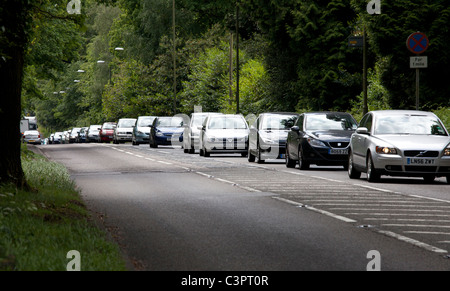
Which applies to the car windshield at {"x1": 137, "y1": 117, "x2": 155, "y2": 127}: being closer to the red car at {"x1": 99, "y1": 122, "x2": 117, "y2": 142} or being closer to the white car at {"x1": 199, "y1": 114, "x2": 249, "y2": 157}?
the red car at {"x1": 99, "y1": 122, "x2": 117, "y2": 142}

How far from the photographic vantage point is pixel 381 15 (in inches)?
1275

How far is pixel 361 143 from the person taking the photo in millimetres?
20344

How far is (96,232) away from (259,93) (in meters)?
47.5

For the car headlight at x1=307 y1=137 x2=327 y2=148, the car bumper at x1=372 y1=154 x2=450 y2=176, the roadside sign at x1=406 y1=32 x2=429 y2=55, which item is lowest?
the car bumper at x1=372 y1=154 x2=450 y2=176

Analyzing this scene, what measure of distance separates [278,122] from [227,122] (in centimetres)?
565

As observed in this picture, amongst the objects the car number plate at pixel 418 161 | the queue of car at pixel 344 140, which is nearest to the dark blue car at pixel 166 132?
the queue of car at pixel 344 140

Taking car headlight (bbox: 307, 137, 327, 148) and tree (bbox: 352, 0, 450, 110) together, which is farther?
tree (bbox: 352, 0, 450, 110)

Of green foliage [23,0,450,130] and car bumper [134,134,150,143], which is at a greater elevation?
green foliage [23,0,450,130]

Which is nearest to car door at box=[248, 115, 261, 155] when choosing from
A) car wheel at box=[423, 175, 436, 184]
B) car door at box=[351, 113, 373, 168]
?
car door at box=[351, 113, 373, 168]

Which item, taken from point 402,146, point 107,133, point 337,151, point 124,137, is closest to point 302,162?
point 337,151

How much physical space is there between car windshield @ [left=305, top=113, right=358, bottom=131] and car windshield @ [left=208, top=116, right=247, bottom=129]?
30.3 ft

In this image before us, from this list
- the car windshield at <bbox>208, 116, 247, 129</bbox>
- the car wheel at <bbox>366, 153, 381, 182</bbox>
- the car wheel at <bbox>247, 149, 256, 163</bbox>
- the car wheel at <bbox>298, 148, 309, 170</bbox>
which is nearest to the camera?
the car wheel at <bbox>366, 153, 381, 182</bbox>

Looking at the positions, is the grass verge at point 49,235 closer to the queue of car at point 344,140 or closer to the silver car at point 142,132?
the queue of car at point 344,140

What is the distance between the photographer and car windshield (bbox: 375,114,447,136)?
782 inches
